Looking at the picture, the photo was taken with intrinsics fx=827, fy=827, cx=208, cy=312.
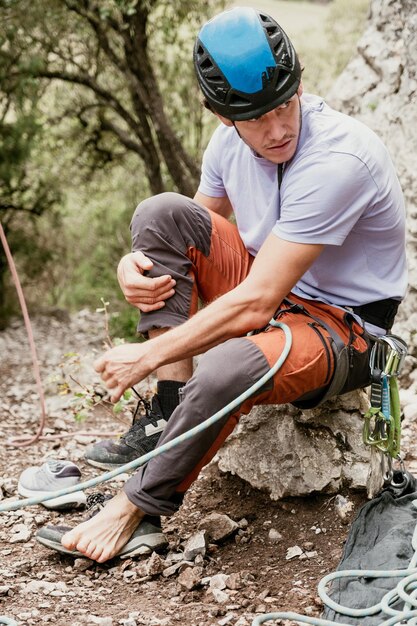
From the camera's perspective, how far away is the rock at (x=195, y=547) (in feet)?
9.96

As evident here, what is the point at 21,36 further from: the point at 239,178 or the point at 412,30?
the point at 239,178

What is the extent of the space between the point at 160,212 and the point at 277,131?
0.61 m

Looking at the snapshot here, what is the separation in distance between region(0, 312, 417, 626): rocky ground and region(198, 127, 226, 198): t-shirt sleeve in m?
1.24

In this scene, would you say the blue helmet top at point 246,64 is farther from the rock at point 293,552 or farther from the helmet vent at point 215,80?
the rock at point 293,552

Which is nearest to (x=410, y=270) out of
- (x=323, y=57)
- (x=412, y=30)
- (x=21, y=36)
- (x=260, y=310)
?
(x=412, y=30)

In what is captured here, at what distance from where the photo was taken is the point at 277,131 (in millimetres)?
2867

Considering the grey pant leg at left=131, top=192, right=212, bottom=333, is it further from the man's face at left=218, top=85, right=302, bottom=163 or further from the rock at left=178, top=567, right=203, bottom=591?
the rock at left=178, top=567, right=203, bottom=591

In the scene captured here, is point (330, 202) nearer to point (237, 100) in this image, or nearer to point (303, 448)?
point (237, 100)

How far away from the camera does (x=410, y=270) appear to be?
16.9 ft

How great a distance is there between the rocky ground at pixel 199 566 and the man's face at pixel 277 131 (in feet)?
4.51

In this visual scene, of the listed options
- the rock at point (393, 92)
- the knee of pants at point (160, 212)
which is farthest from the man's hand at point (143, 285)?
the rock at point (393, 92)

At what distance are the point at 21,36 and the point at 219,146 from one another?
5.74m

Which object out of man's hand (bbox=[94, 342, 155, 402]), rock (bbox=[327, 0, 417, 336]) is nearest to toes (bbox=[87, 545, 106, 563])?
man's hand (bbox=[94, 342, 155, 402])

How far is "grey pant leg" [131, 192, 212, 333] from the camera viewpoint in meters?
3.18
